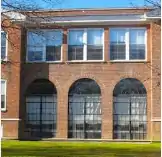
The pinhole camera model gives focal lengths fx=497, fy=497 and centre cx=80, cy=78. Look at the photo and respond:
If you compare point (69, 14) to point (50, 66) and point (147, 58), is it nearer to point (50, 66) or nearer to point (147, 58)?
point (50, 66)

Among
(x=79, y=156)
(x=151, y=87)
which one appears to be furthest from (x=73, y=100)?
(x=79, y=156)

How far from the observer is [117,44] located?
3148 cm

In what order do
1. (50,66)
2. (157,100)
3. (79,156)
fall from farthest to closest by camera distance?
1. (50,66)
2. (157,100)
3. (79,156)

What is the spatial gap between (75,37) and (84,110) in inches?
185

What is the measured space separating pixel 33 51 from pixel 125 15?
20.9 ft

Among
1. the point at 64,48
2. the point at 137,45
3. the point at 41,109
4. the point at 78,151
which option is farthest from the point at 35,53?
the point at 78,151

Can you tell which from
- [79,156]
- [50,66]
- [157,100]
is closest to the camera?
[79,156]

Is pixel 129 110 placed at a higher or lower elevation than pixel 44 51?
lower

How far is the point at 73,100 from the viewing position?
103 feet

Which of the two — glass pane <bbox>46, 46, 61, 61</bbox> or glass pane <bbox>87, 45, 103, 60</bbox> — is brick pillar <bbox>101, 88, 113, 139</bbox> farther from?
glass pane <bbox>46, 46, 61, 61</bbox>

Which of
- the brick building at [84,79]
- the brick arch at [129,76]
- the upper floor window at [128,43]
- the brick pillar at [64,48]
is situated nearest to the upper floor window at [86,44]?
the brick building at [84,79]

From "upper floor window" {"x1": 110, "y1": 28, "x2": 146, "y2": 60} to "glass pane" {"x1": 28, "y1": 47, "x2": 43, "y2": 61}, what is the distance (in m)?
4.60

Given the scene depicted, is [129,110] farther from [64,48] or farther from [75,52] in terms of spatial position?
[64,48]

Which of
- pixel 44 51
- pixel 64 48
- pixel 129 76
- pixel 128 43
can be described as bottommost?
pixel 129 76
